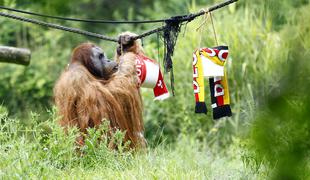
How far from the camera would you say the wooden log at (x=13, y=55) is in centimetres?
420

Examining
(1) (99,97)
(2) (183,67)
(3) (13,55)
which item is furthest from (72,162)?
(2) (183,67)

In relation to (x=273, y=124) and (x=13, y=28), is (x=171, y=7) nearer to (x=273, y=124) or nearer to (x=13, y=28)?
(x=13, y=28)

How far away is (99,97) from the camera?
416 cm

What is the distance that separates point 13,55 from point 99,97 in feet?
2.29

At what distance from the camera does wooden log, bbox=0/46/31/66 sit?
165 inches

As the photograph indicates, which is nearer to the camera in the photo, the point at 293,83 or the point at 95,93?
the point at 293,83

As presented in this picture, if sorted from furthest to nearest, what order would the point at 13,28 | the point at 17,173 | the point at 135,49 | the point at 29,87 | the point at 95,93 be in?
the point at 13,28 → the point at 29,87 → the point at 135,49 → the point at 95,93 → the point at 17,173

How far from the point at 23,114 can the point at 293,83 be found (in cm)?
706

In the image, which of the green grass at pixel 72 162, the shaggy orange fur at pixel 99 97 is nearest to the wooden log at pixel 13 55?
the shaggy orange fur at pixel 99 97

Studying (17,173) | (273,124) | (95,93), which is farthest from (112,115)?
(273,124)

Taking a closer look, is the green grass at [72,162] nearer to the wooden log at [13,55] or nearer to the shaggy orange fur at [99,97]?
the shaggy orange fur at [99,97]

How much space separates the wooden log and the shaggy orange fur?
0.31m

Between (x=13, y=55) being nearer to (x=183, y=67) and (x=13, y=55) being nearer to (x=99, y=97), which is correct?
(x=99, y=97)

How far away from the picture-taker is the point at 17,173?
2.83m
